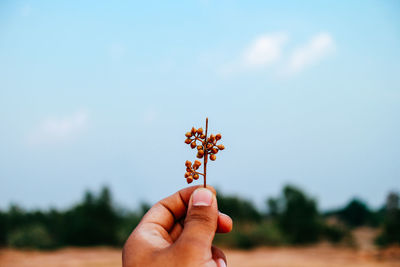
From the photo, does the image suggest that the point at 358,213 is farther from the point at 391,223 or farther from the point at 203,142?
the point at 203,142

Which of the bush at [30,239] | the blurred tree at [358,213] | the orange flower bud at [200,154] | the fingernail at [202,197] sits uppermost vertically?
the blurred tree at [358,213]

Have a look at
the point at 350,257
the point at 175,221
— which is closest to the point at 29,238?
the point at 350,257

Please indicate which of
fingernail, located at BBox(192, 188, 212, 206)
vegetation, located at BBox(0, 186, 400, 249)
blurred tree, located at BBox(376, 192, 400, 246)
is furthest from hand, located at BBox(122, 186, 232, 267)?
blurred tree, located at BBox(376, 192, 400, 246)

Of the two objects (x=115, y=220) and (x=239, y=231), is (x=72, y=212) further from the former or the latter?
(x=239, y=231)

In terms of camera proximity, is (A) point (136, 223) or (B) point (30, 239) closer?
(B) point (30, 239)

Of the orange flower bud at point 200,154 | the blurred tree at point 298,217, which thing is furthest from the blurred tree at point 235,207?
the orange flower bud at point 200,154

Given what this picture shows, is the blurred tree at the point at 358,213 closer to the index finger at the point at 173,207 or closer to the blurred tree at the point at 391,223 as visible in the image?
the blurred tree at the point at 391,223

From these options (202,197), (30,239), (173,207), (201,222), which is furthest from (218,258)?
(30,239)
